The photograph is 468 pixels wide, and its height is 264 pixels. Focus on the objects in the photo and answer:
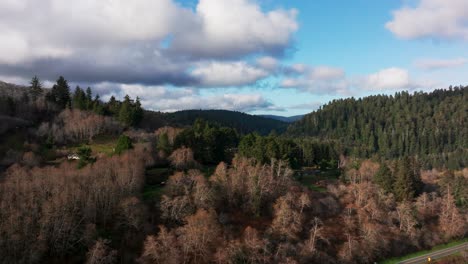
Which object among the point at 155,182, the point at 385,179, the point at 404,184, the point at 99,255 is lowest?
the point at 99,255

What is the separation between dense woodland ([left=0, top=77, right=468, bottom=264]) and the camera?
39719 mm

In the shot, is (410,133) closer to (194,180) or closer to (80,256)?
(194,180)

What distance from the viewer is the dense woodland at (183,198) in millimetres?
39719

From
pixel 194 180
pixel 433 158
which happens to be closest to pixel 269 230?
pixel 194 180

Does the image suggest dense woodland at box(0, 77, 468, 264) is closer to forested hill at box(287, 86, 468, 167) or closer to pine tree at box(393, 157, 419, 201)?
pine tree at box(393, 157, 419, 201)

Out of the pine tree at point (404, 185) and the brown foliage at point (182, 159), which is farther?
the pine tree at point (404, 185)

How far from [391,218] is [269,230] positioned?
2236 centimetres

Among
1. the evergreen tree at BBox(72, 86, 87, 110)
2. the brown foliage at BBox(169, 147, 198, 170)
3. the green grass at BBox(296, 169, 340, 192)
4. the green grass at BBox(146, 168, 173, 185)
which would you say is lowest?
the green grass at BBox(296, 169, 340, 192)

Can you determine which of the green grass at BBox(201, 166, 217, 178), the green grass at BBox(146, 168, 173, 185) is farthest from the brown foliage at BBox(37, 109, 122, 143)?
the green grass at BBox(201, 166, 217, 178)

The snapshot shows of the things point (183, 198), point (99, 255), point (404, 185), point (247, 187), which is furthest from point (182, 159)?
point (404, 185)

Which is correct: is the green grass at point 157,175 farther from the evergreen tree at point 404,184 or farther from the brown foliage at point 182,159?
the evergreen tree at point 404,184

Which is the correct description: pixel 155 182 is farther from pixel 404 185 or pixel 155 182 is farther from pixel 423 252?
pixel 404 185

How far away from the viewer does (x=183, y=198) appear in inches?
1848

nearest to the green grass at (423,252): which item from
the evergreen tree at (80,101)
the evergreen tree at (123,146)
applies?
the evergreen tree at (123,146)
